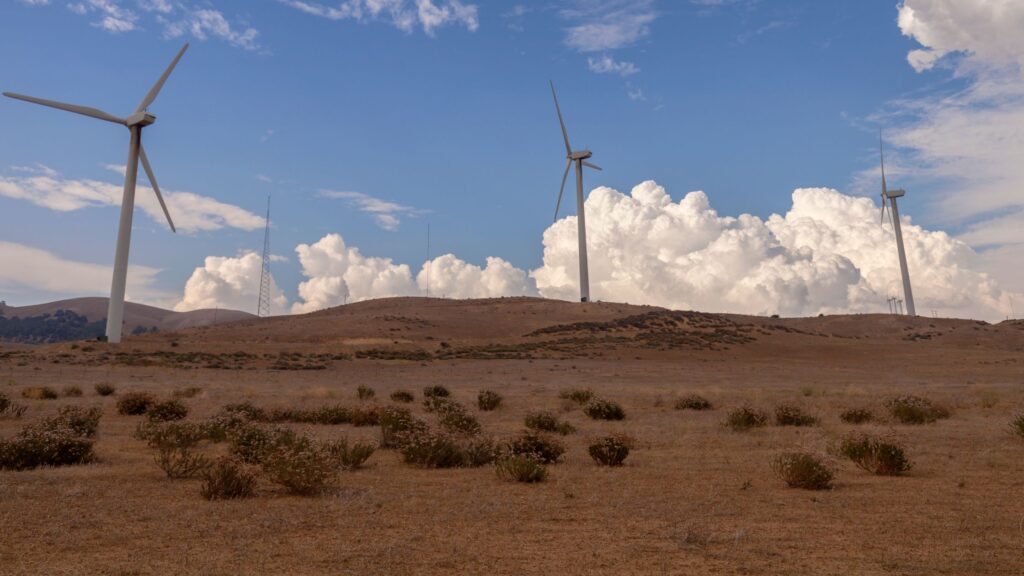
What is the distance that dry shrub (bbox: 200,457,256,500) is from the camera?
13.6 m

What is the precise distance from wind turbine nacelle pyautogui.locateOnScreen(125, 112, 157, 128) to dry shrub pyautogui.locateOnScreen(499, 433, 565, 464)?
71.5 m

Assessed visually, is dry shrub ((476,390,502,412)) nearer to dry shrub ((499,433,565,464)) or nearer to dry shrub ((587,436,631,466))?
dry shrub ((499,433,565,464))

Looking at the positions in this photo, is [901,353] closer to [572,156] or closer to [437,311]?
[572,156]

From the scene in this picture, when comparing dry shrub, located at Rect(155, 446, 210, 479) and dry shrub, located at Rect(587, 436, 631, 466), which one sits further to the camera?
dry shrub, located at Rect(587, 436, 631, 466)

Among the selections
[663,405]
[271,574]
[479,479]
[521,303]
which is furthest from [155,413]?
[521,303]

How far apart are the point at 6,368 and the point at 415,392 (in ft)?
125

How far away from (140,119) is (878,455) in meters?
78.2

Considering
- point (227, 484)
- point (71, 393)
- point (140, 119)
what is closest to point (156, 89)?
point (140, 119)

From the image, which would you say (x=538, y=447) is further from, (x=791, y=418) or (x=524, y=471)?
(x=791, y=418)

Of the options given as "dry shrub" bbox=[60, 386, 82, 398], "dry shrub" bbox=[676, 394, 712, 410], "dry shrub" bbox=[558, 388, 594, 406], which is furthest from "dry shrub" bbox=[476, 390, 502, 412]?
"dry shrub" bbox=[60, 386, 82, 398]

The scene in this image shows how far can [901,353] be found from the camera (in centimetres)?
8619

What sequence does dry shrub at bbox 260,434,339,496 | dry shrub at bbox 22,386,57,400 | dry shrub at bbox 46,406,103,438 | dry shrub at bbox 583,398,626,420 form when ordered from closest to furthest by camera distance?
1. dry shrub at bbox 260,434,339,496
2. dry shrub at bbox 46,406,103,438
3. dry shrub at bbox 583,398,626,420
4. dry shrub at bbox 22,386,57,400

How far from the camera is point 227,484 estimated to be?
13.7 meters

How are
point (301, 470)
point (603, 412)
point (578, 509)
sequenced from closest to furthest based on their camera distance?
point (578, 509), point (301, 470), point (603, 412)
